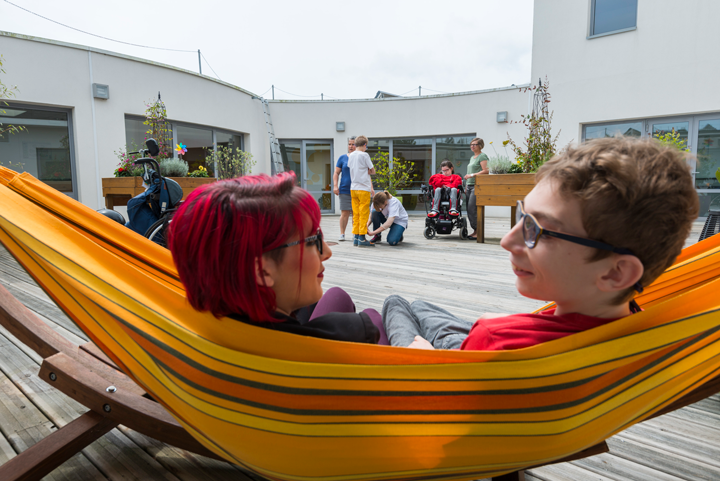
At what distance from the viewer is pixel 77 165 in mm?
7547

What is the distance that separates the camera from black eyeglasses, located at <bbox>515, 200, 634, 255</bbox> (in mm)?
738

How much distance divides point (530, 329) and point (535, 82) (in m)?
9.39

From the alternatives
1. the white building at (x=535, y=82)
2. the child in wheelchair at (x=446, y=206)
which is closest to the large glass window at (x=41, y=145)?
the white building at (x=535, y=82)

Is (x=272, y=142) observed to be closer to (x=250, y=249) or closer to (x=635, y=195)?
(x=250, y=249)

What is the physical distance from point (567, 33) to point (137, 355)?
9778mm

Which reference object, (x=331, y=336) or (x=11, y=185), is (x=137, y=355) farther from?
(x=11, y=185)

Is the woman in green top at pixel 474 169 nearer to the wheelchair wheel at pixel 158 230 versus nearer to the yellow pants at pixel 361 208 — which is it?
the yellow pants at pixel 361 208

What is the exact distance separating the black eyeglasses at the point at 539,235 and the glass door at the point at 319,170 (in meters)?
10.8

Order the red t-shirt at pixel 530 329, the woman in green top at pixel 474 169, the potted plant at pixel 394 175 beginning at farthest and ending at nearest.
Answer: the potted plant at pixel 394 175
the woman in green top at pixel 474 169
the red t-shirt at pixel 530 329

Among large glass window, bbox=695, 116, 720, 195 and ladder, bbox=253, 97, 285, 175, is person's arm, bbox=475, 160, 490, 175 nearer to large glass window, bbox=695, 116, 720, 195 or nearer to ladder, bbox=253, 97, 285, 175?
large glass window, bbox=695, 116, 720, 195

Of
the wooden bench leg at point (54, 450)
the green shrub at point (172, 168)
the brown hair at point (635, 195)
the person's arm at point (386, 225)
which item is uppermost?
the green shrub at point (172, 168)

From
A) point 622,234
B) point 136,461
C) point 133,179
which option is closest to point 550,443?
point 622,234

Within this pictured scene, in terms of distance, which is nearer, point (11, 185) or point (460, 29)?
point (11, 185)

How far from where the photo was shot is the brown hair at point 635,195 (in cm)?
71
